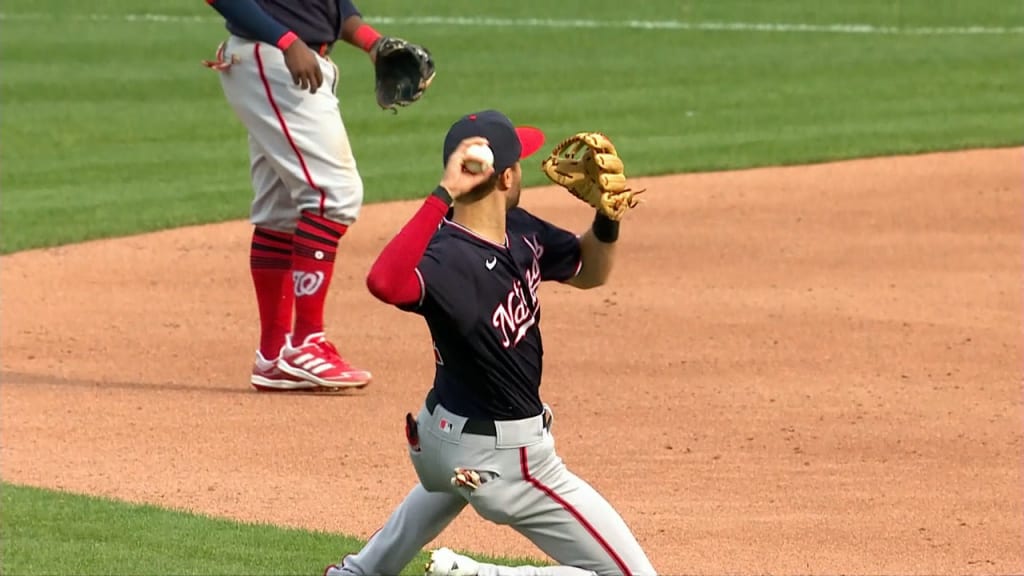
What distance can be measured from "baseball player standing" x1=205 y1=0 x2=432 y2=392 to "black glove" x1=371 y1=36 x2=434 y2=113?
138mm

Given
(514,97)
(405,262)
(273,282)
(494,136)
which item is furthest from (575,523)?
(514,97)

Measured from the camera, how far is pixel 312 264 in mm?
8023

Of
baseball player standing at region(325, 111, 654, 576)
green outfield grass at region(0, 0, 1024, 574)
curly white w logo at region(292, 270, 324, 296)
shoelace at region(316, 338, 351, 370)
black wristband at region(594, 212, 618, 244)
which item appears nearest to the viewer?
baseball player standing at region(325, 111, 654, 576)

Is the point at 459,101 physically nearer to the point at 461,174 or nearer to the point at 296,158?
the point at 296,158

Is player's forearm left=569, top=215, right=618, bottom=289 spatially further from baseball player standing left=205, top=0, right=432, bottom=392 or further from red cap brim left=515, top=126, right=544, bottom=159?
baseball player standing left=205, top=0, right=432, bottom=392

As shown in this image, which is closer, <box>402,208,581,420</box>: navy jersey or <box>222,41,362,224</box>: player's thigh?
<box>402,208,581,420</box>: navy jersey

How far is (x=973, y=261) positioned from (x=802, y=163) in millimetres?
3162

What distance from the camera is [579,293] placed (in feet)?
34.1

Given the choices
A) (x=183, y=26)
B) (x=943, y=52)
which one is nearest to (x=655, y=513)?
(x=943, y=52)

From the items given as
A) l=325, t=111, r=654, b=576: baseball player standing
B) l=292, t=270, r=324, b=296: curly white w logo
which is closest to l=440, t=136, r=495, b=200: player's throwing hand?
l=325, t=111, r=654, b=576: baseball player standing

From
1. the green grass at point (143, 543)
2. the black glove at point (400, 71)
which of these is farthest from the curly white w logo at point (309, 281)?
the green grass at point (143, 543)

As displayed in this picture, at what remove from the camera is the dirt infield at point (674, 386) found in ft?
21.6

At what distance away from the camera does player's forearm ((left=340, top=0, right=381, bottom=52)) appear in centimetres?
823

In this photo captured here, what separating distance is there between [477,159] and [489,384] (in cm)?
60
